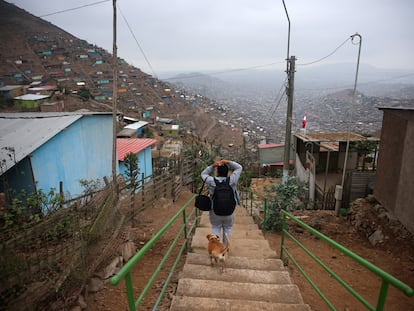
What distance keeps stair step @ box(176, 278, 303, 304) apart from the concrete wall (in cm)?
534

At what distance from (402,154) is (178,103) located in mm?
56419

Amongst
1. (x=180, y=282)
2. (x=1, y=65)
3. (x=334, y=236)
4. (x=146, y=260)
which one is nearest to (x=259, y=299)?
(x=180, y=282)

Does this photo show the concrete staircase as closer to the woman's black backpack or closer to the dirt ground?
the dirt ground

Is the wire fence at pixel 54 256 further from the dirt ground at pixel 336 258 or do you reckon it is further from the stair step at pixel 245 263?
the stair step at pixel 245 263

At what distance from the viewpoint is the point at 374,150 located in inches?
463

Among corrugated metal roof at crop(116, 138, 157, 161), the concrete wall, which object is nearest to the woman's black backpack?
Answer: the concrete wall

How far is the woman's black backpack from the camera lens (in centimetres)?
356

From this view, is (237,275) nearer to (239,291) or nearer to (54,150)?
(239,291)

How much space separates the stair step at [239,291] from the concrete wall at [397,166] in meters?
5.34

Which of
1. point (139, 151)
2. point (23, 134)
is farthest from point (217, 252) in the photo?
point (139, 151)

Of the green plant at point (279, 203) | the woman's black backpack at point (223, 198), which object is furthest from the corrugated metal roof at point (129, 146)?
the woman's black backpack at point (223, 198)

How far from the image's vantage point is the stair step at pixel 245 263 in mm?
3510

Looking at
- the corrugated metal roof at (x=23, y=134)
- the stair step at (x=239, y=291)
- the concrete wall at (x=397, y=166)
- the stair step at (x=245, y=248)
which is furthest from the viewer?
the corrugated metal roof at (x=23, y=134)

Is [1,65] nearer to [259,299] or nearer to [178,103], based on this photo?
[178,103]
